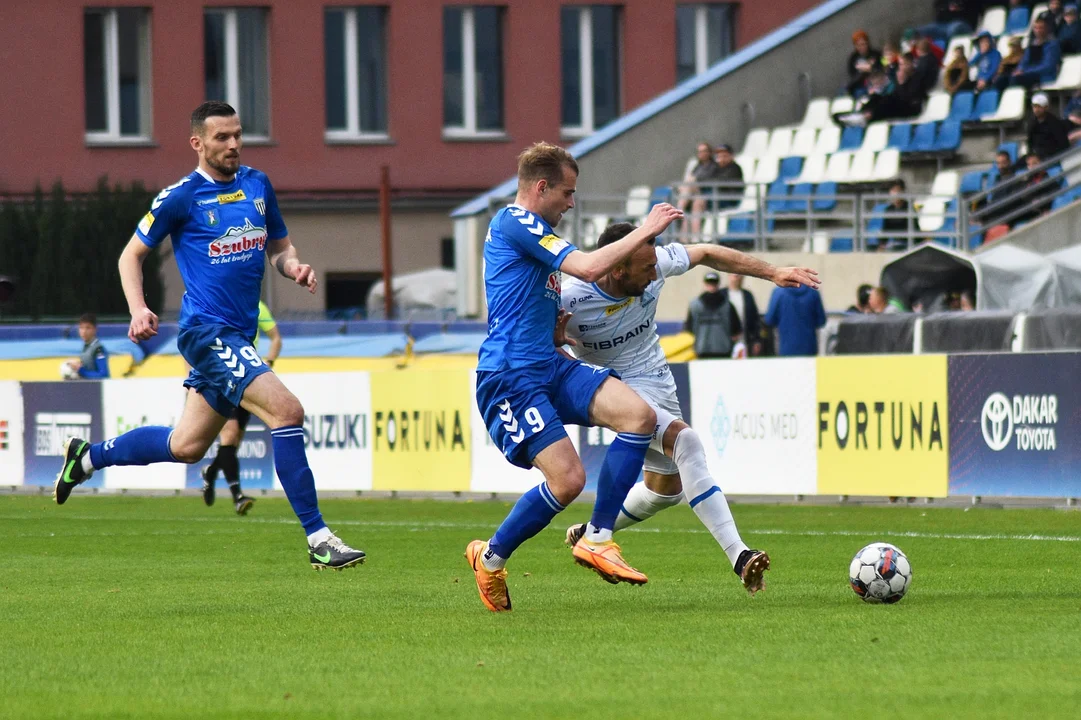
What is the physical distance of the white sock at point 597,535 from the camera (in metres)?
8.91

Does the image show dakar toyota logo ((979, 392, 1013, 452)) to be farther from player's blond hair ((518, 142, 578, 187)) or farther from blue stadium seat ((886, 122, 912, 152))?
blue stadium seat ((886, 122, 912, 152))

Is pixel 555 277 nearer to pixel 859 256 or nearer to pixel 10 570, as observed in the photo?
pixel 10 570

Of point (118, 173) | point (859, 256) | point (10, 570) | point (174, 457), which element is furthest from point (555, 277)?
point (118, 173)

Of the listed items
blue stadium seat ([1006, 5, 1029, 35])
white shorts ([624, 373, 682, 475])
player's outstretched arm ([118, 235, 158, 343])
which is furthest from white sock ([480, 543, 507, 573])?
blue stadium seat ([1006, 5, 1029, 35])

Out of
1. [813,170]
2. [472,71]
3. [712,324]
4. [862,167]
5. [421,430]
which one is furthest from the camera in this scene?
[472,71]

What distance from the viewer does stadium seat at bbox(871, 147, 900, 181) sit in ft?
92.9

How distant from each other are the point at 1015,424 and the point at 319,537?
25.8 ft

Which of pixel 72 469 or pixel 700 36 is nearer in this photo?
pixel 72 469

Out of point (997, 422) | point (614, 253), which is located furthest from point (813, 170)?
point (614, 253)

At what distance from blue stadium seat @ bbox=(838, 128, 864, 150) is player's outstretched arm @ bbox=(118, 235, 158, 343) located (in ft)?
→ 68.1

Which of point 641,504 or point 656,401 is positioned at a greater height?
point 656,401

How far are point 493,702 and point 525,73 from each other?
33376mm

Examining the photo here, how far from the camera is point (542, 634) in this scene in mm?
7754

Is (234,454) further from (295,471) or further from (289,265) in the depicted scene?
(295,471)
